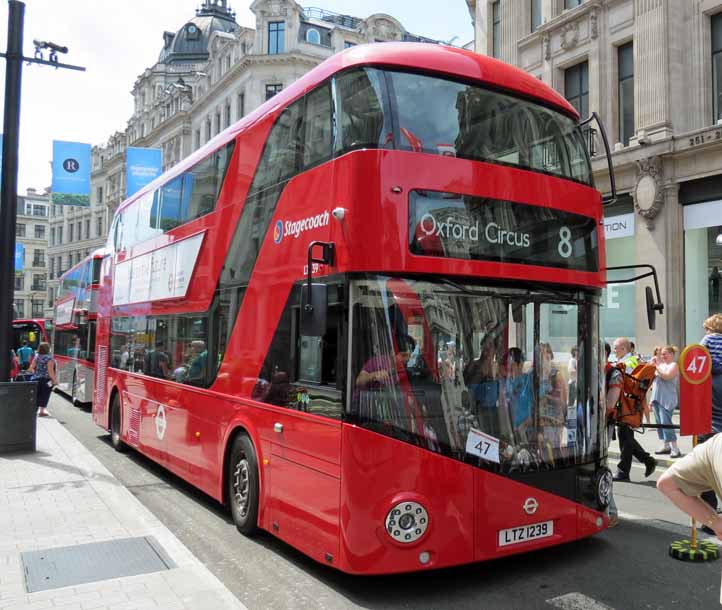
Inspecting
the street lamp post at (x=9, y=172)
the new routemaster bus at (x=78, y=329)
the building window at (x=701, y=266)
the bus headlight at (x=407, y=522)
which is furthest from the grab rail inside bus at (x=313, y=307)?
the building window at (x=701, y=266)

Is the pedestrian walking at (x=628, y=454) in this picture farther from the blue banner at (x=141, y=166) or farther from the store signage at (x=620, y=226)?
the blue banner at (x=141, y=166)

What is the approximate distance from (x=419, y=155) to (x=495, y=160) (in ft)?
2.31

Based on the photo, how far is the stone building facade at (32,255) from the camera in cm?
10094

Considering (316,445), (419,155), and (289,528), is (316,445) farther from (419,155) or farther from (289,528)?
(419,155)

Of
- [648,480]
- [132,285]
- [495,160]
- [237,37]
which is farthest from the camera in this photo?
[237,37]

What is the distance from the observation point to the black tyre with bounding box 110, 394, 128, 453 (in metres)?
11.3

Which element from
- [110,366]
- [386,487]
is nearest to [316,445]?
[386,487]

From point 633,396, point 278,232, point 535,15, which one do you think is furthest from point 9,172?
point 535,15

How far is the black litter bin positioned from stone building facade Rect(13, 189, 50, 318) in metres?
98.3

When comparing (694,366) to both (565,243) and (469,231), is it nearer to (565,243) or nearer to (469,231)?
(565,243)

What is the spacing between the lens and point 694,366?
605 cm

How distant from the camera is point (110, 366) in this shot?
1205 centimetres

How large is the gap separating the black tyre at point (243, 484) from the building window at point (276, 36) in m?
43.8

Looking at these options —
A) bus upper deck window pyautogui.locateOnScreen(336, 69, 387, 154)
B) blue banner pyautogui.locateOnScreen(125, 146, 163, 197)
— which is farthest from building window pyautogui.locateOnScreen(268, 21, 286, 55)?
bus upper deck window pyautogui.locateOnScreen(336, 69, 387, 154)
